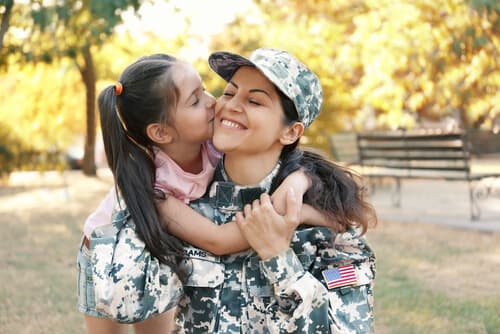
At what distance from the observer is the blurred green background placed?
11.4 metres

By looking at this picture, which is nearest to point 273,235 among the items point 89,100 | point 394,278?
point 394,278

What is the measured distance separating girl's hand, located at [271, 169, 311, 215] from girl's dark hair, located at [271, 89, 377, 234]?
0.03 m

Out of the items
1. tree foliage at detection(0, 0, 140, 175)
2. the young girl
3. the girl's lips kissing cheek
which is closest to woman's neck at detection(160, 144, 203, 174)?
the young girl

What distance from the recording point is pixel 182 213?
242 cm

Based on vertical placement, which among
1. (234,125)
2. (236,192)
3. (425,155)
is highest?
(234,125)

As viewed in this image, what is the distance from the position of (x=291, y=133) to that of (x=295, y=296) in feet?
1.67

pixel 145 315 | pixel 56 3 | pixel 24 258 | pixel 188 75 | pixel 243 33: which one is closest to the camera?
pixel 145 315

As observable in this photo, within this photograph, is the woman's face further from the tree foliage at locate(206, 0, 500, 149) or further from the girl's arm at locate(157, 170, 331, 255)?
the tree foliage at locate(206, 0, 500, 149)

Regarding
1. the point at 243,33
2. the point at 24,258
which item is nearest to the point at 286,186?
the point at 24,258

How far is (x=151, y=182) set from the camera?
8.09ft

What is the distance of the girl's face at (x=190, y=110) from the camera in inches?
99.2

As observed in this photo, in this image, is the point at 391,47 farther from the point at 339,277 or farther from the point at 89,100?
the point at 339,277

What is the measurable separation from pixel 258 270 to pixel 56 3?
484cm

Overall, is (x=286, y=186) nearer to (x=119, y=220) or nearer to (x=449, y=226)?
(x=119, y=220)
